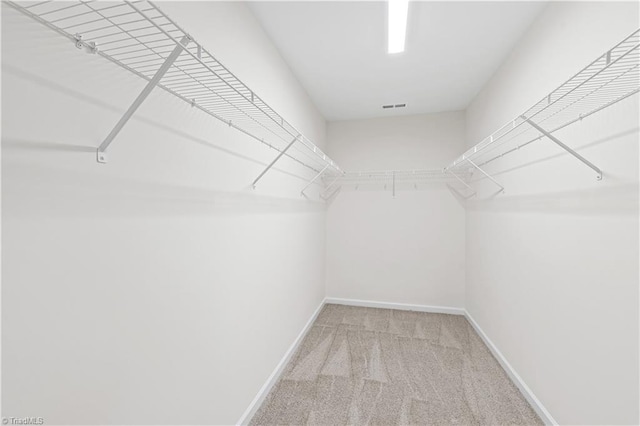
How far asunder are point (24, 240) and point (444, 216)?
3668 millimetres

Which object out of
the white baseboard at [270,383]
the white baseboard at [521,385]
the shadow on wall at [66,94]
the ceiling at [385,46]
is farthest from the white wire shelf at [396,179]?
the shadow on wall at [66,94]

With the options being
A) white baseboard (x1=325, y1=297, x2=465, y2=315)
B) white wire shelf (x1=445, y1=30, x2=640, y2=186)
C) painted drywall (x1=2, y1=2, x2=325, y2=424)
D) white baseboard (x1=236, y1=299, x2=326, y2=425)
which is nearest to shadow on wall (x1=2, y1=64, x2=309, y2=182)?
painted drywall (x1=2, y1=2, x2=325, y2=424)

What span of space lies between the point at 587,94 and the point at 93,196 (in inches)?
72.8

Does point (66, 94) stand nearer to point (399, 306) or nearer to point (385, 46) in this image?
point (385, 46)

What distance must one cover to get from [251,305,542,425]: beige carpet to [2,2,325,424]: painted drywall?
0.41 m

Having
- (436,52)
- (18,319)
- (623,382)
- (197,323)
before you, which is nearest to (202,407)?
(197,323)

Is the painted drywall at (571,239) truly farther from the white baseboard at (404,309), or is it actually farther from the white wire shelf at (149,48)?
the white wire shelf at (149,48)

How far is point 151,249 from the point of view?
102cm

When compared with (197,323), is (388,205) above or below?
above

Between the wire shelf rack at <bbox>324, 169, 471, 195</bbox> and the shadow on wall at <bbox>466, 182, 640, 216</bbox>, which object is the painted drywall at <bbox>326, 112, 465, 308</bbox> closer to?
the wire shelf rack at <bbox>324, 169, 471, 195</bbox>

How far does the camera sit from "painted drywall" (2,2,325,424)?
0.65 m

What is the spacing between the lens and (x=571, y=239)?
4.96 ft

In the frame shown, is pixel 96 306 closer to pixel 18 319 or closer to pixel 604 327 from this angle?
pixel 18 319

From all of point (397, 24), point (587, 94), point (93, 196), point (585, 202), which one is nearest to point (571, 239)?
point (585, 202)
